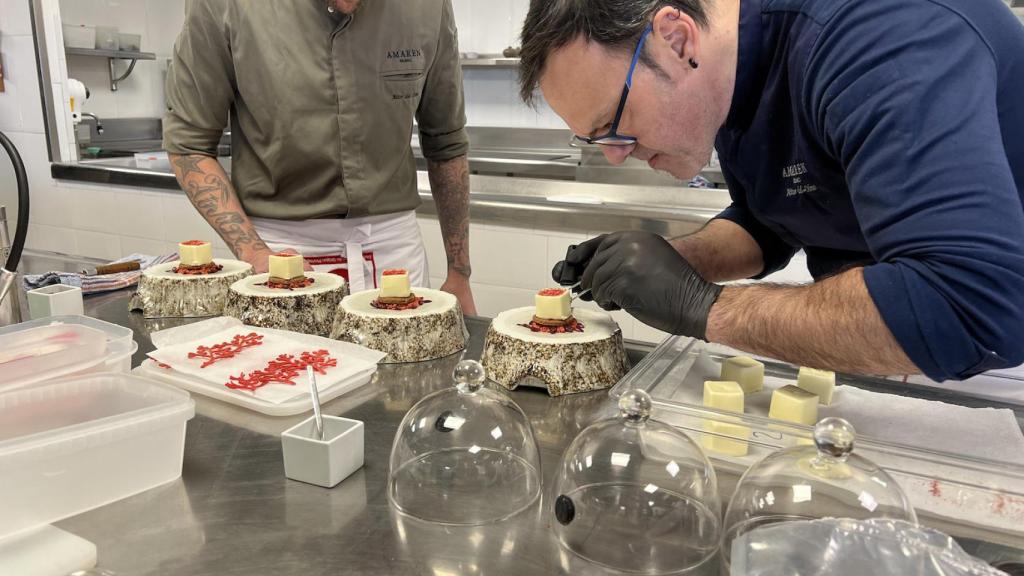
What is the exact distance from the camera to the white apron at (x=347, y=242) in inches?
90.7

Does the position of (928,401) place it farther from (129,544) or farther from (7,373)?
(7,373)

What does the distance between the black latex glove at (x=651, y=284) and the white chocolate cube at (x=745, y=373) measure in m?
0.10

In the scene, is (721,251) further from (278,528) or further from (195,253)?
(195,253)

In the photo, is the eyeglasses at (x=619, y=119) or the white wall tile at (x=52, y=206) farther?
the white wall tile at (x=52, y=206)

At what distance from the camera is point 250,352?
1522 mm

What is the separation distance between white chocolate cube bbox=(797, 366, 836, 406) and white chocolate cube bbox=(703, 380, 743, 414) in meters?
0.20

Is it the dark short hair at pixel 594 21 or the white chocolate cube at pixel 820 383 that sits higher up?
the dark short hair at pixel 594 21

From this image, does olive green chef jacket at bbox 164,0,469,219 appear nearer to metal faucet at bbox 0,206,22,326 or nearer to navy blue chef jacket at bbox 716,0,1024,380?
metal faucet at bbox 0,206,22,326

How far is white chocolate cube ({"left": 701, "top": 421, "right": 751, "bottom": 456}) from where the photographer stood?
1.10 meters

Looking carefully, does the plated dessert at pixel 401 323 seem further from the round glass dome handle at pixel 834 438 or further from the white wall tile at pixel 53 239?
the white wall tile at pixel 53 239

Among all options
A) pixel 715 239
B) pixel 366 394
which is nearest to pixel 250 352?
pixel 366 394

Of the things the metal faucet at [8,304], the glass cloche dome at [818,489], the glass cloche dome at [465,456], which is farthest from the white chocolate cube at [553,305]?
the metal faucet at [8,304]

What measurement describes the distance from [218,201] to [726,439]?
164 cm

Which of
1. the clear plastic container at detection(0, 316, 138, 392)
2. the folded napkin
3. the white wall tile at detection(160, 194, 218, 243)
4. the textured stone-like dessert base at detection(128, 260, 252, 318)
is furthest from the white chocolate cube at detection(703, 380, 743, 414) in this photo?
the white wall tile at detection(160, 194, 218, 243)
